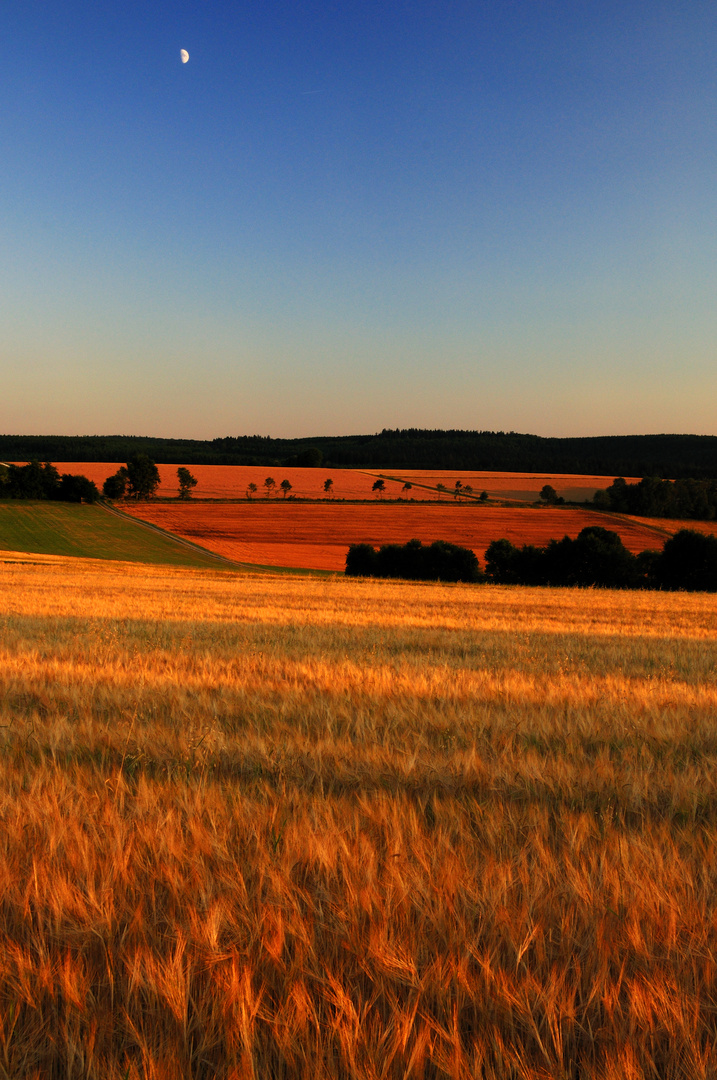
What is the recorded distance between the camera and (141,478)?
103m

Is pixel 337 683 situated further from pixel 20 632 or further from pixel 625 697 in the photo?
pixel 20 632

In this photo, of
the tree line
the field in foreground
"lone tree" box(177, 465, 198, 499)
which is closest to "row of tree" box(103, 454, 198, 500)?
"lone tree" box(177, 465, 198, 499)

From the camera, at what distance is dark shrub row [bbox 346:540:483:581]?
59.0 m

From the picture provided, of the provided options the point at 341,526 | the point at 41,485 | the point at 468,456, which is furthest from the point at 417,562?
the point at 468,456

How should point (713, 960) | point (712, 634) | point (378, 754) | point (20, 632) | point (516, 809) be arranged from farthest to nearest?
point (712, 634)
point (20, 632)
point (378, 754)
point (516, 809)
point (713, 960)

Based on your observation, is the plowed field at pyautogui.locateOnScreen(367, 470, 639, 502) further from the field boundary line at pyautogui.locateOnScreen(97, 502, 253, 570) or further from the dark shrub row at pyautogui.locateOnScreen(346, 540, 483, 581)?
the dark shrub row at pyautogui.locateOnScreen(346, 540, 483, 581)

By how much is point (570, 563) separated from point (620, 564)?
4484 millimetres

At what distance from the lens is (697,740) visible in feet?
15.6

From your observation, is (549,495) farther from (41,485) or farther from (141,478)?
(41,485)

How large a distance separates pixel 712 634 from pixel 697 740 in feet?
42.2

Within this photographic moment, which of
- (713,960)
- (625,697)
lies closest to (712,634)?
(625,697)

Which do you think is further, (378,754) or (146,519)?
(146,519)

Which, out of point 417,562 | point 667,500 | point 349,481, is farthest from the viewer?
point 349,481

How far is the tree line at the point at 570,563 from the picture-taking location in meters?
57.1
